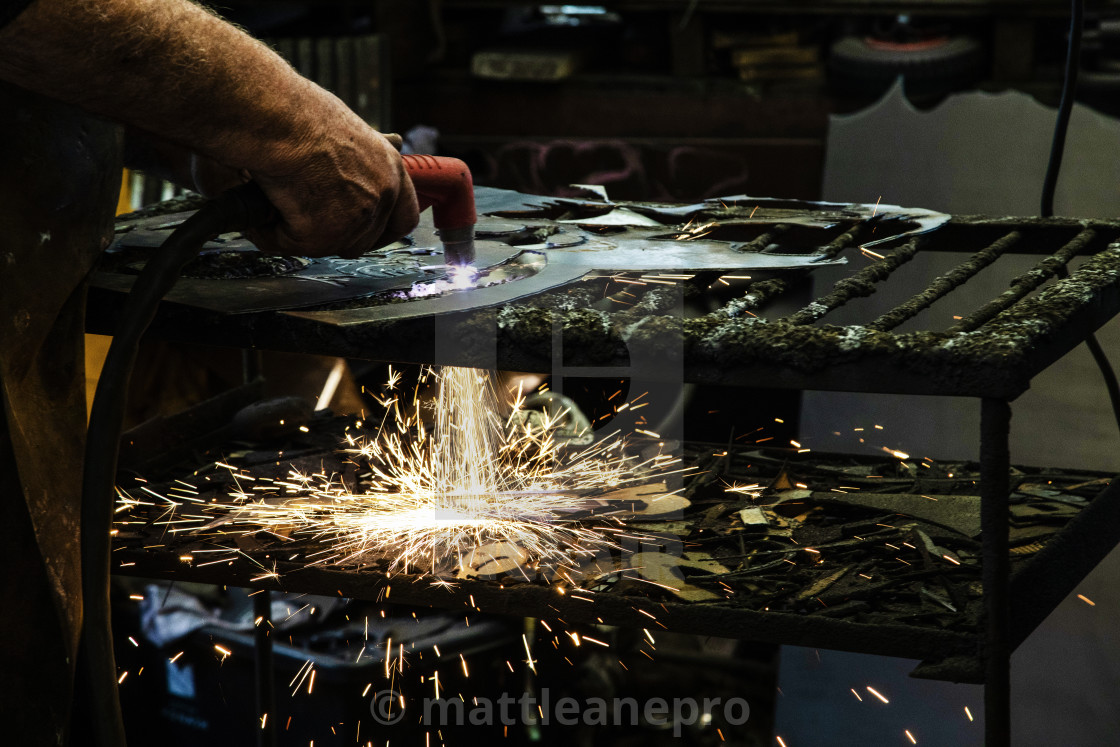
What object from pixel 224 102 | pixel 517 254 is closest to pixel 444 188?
pixel 517 254

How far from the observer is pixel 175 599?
108 inches

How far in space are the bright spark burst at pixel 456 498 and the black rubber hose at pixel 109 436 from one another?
1.05ft

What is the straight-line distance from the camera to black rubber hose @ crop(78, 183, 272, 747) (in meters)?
1.09

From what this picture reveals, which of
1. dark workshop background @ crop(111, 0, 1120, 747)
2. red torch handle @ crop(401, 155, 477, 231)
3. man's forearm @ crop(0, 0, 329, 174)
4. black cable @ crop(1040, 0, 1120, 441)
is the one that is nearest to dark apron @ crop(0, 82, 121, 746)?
man's forearm @ crop(0, 0, 329, 174)

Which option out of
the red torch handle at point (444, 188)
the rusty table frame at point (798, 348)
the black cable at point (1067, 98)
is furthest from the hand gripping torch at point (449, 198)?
the black cable at point (1067, 98)

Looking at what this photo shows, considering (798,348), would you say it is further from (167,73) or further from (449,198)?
(167,73)

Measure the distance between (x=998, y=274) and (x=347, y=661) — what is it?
197cm

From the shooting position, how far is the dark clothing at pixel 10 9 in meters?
0.92

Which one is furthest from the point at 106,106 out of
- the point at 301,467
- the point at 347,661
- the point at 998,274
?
the point at 998,274

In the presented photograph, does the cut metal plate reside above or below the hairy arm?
below

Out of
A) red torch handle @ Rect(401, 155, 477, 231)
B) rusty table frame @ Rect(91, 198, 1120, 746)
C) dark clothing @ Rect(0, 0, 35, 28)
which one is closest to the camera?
dark clothing @ Rect(0, 0, 35, 28)

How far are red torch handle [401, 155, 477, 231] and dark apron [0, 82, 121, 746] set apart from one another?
13.6 inches

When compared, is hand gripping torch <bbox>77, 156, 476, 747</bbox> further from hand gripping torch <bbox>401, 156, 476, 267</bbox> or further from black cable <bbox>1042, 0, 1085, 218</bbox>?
black cable <bbox>1042, 0, 1085, 218</bbox>

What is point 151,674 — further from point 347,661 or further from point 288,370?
point 288,370
